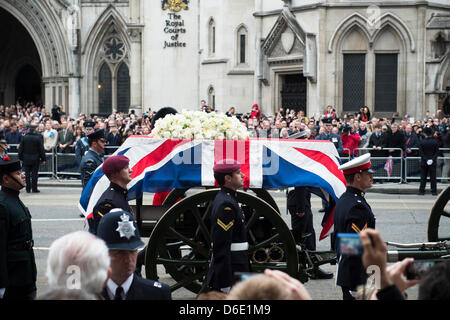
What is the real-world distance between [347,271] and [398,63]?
73.4 feet

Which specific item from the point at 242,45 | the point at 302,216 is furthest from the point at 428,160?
the point at 242,45

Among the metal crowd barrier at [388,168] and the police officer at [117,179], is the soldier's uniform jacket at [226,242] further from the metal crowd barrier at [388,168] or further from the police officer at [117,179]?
the metal crowd barrier at [388,168]

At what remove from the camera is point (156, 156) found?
7.59 metres

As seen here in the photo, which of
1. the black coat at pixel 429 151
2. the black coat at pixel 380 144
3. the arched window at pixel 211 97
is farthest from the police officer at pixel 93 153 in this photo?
the arched window at pixel 211 97

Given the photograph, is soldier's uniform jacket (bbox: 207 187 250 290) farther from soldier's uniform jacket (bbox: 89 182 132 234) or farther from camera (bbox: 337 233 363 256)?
camera (bbox: 337 233 363 256)

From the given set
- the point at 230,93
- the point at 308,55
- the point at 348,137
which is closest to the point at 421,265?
the point at 348,137

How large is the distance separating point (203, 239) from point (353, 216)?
5.89 feet

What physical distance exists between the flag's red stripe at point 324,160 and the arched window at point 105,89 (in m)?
30.6

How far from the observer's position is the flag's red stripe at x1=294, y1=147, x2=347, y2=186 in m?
7.61

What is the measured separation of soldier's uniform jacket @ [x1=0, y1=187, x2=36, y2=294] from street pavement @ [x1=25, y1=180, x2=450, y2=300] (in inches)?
55.7

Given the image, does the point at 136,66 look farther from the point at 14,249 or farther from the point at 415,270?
the point at 415,270

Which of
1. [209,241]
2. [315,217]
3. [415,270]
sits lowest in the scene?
[315,217]

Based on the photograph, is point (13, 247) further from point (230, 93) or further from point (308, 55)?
point (230, 93)
